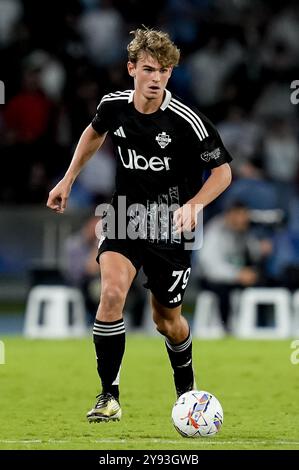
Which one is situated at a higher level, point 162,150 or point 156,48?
point 156,48

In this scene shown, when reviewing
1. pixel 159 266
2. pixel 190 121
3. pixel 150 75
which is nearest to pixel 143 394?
pixel 159 266

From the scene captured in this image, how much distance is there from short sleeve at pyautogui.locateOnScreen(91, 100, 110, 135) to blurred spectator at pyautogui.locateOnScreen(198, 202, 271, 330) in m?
6.48

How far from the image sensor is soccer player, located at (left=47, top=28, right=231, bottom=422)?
7625mm

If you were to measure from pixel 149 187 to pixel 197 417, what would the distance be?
57.4 inches

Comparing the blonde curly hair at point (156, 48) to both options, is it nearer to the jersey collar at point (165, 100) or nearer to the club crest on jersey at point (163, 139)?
the jersey collar at point (165, 100)

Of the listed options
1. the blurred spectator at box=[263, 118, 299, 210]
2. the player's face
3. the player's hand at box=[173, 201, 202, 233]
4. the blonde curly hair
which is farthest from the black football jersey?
the blurred spectator at box=[263, 118, 299, 210]

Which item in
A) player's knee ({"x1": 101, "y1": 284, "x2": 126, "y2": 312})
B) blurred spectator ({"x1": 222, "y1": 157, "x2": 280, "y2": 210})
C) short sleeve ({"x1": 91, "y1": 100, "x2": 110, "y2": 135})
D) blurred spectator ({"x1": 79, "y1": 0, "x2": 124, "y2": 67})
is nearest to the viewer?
player's knee ({"x1": 101, "y1": 284, "x2": 126, "y2": 312})

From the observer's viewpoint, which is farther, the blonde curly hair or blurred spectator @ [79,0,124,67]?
blurred spectator @ [79,0,124,67]

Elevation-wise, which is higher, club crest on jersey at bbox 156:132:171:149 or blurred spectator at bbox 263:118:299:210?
blurred spectator at bbox 263:118:299:210

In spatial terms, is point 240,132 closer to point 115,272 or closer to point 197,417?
point 115,272

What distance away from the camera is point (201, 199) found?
7500 millimetres

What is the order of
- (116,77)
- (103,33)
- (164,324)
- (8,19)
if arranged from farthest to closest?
1. (8,19)
2. (103,33)
3. (116,77)
4. (164,324)

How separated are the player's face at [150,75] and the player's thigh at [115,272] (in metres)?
0.96

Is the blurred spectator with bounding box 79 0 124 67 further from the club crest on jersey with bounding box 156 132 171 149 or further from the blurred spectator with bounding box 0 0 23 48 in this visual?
the club crest on jersey with bounding box 156 132 171 149
